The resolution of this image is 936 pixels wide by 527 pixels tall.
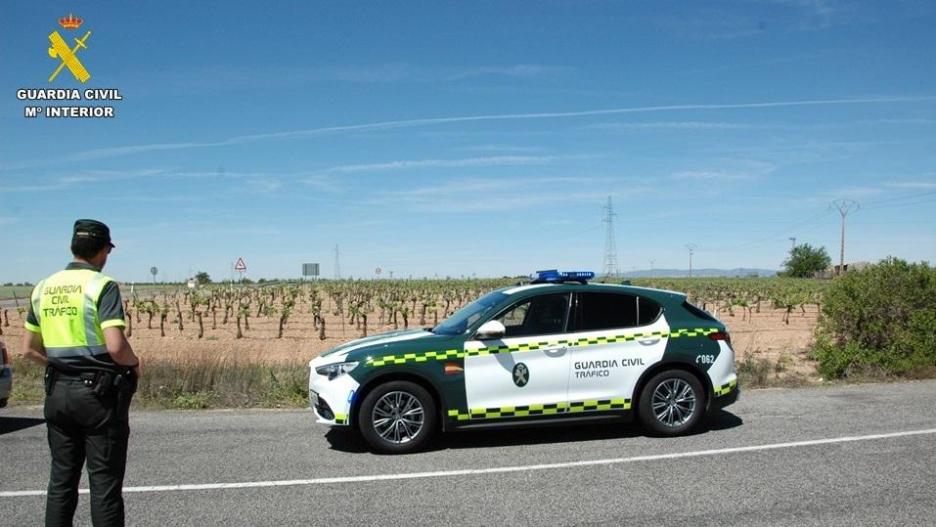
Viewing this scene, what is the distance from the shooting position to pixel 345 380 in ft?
23.6

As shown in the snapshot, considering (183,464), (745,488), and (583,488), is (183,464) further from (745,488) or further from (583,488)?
(745,488)

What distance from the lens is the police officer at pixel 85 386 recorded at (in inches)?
162

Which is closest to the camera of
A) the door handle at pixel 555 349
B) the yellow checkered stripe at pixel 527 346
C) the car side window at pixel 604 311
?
the yellow checkered stripe at pixel 527 346

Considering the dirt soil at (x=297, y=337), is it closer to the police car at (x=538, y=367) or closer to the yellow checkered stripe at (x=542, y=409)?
the police car at (x=538, y=367)

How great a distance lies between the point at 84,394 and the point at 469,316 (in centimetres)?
440

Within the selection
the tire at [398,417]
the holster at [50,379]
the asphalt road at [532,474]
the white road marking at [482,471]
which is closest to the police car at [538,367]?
the tire at [398,417]

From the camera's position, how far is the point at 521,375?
7.45 meters

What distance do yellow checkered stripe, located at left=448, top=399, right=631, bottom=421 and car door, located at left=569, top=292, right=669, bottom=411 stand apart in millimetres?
10

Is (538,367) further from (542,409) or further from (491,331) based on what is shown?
(491,331)

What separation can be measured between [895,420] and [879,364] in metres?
4.17

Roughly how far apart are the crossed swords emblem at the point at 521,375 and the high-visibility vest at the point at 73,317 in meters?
4.11

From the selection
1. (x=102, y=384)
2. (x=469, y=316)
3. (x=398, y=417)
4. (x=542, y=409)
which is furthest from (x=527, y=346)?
(x=102, y=384)

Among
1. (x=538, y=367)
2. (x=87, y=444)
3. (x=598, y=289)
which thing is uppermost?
(x=598, y=289)

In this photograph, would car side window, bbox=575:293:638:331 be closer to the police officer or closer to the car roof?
the car roof
